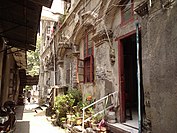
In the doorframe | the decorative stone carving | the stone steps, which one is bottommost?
the stone steps

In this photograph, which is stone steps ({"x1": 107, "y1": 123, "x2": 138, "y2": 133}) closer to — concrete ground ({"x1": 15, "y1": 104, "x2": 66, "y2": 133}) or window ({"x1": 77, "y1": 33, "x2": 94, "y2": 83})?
window ({"x1": 77, "y1": 33, "x2": 94, "y2": 83})

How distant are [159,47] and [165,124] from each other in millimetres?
1388

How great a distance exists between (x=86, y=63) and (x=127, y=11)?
425 centimetres

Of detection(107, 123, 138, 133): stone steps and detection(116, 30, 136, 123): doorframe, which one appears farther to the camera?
detection(116, 30, 136, 123): doorframe

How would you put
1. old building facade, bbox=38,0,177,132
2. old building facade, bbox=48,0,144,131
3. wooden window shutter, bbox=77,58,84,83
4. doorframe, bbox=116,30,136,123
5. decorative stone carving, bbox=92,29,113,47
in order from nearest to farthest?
old building facade, bbox=38,0,177,132, doorframe, bbox=116,30,136,123, old building facade, bbox=48,0,144,131, decorative stone carving, bbox=92,29,113,47, wooden window shutter, bbox=77,58,84,83

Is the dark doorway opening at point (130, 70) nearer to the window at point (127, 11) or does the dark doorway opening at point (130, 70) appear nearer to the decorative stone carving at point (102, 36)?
the decorative stone carving at point (102, 36)

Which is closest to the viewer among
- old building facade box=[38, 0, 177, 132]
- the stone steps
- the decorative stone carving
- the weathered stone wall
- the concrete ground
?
the weathered stone wall

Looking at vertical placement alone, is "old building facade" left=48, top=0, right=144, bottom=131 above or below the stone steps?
above

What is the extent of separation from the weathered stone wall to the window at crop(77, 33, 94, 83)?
5.00 m

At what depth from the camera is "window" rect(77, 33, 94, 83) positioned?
9.00m

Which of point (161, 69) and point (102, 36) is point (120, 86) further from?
point (161, 69)

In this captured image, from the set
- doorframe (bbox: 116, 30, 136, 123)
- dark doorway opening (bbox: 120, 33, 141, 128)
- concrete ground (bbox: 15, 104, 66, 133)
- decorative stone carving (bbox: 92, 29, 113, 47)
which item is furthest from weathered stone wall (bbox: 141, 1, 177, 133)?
concrete ground (bbox: 15, 104, 66, 133)

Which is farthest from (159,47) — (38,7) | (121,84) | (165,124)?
(121,84)

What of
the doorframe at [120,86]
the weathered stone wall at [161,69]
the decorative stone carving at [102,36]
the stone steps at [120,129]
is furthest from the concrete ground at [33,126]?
the weathered stone wall at [161,69]
